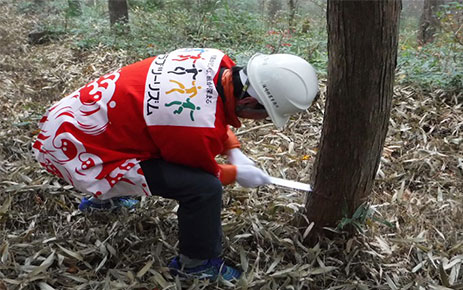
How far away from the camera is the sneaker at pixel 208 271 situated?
203cm

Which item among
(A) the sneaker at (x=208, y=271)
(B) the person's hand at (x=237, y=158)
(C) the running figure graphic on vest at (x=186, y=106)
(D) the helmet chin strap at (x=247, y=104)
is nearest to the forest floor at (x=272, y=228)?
(A) the sneaker at (x=208, y=271)

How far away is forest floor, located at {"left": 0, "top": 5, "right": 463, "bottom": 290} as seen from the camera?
2053 millimetres

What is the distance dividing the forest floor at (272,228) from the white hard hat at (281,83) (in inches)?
27.8

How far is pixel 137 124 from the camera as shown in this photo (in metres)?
1.80

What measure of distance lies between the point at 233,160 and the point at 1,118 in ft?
7.33

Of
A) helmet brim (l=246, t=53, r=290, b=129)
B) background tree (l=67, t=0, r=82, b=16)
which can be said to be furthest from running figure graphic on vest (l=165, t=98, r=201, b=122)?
background tree (l=67, t=0, r=82, b=16)

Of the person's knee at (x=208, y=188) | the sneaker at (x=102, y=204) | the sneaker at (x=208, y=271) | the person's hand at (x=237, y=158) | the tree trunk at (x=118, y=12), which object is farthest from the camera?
the tree trunk at (x=118, y=12)

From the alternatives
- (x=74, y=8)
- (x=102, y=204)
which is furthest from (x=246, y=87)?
(x=74, y=8)

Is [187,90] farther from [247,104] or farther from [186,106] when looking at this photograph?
[247,104]

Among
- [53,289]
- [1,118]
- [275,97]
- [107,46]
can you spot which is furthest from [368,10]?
[107,46]

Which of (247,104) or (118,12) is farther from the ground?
(118,12)

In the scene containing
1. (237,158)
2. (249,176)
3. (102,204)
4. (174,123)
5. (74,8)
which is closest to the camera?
(174,123)

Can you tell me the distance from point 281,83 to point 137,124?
627 millimetres

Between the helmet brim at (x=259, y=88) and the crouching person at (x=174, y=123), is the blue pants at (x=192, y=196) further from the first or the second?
the helmet brim at (x=259, y=88)
